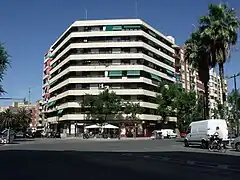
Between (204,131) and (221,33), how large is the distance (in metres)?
9.73

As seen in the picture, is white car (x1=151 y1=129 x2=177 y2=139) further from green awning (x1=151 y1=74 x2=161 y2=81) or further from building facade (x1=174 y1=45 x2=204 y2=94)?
building facade (x1=174 y1=45 x2=204 y2=94)

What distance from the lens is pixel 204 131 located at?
30688 millimetres

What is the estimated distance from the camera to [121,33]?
268ft

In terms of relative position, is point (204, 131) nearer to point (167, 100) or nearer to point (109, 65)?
point (167, 100)

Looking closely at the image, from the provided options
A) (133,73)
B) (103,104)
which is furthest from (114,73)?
(103,104)

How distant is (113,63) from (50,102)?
2721 centimetres

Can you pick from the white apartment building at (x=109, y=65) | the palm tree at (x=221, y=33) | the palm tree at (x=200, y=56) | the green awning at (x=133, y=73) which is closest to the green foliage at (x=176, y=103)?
the white apartment building at (x=109, y=65)

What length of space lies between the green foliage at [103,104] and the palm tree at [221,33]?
39694 mm

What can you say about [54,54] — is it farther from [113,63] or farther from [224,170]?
[224,170]

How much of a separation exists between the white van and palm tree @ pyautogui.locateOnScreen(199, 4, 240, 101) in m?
5.31

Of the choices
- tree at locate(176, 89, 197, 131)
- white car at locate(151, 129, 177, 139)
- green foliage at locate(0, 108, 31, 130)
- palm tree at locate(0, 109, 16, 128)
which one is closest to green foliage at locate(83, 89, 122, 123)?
white car at locate(151, 129, 177, 139)

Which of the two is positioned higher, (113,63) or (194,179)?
(113,63)

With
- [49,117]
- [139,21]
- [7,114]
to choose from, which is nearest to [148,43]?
[139,21]

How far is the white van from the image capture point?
30.1 meters
